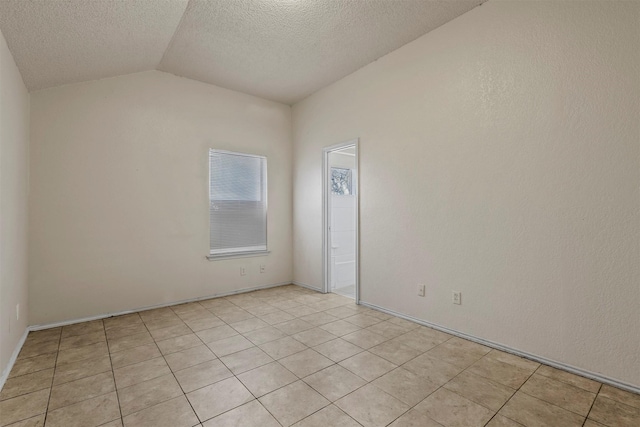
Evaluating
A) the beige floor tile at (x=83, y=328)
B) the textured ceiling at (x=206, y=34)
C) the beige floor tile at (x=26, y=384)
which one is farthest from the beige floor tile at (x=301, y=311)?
the textured ceiling at (x=206, y=34)

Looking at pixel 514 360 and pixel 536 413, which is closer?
pixel 536 413

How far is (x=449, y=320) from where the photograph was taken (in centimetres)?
295

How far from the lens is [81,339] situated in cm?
285

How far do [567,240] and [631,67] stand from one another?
120 cm

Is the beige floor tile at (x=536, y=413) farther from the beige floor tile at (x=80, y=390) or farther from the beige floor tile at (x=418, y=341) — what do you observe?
the beige floor tile at (x=80, y=390)

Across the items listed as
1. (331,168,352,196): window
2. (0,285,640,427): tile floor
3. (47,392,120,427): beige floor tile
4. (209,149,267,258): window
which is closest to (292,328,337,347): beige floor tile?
(0,285,640,427): tile floor

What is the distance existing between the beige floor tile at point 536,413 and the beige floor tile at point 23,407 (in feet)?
9.02

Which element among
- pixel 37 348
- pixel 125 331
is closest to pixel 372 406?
pixel 125 331

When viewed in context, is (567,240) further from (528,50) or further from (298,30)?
(298,30)

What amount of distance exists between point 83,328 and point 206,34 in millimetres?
3264

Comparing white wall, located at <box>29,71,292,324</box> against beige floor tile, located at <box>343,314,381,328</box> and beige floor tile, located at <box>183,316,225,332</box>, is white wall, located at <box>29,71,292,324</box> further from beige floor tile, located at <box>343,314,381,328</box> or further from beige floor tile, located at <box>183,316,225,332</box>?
beige floor tile, located at <box>343,314,381,328</box>

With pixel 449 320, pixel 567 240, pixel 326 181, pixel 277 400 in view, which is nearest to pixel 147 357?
pixel 277 400

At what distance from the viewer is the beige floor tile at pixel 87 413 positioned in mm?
1691

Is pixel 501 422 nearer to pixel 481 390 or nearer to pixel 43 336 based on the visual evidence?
pixel 481 390
